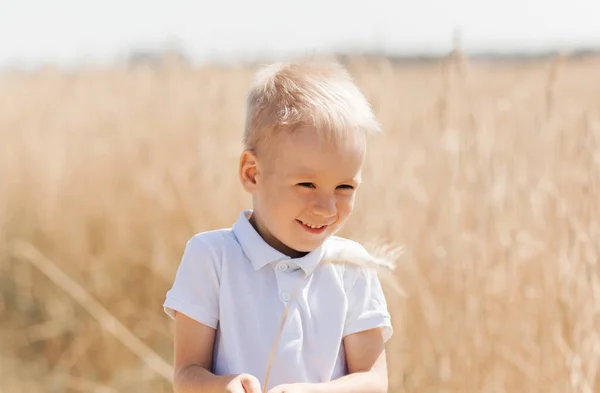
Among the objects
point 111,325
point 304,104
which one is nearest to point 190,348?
point 304,104

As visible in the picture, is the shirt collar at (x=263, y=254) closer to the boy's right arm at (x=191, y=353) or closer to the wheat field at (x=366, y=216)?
the boy's right arm at (x=191, y=353)

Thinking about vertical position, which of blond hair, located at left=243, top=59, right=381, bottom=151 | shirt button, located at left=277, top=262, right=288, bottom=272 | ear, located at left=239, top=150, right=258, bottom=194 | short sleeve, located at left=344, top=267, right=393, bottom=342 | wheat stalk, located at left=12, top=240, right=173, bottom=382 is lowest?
wheat stalk, located at left=12, top=240, right=173, bottom=382

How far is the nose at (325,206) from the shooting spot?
1.18m

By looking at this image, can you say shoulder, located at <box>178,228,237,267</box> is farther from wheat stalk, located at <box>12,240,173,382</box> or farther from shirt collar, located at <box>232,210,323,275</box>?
wheat stalk, located at <box>12,240,173,382</box>

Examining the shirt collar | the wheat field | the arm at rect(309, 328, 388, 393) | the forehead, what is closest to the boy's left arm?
the arm at rect(309, 328, 388, 393)

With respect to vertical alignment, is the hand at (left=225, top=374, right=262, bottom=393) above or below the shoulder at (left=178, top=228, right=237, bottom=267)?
below

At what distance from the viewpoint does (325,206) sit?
1183 millimetres

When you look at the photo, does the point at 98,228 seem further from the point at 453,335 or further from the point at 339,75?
the point at 339,75

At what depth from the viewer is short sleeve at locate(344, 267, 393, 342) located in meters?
1.27

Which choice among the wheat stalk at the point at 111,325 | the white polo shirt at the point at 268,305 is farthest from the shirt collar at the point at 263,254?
the wheat stalk at the point at 111,325

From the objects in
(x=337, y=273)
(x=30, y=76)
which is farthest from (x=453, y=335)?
(x=30, y=76)

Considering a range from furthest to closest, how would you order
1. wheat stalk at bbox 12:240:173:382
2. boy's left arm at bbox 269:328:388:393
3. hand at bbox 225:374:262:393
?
wheat stalk at bbox 12:240:173:382 → boy's left arm at bbox 269:328:388:393 → hand at bbox 225:374:262:393

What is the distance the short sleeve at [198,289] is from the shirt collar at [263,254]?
49 mm

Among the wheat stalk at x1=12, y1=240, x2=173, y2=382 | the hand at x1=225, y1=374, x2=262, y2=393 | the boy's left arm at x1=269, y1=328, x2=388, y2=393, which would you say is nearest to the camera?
the hand at x1=225, y1=374, x2=262, y2=393
